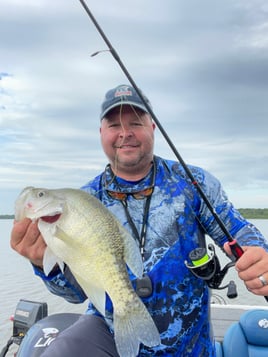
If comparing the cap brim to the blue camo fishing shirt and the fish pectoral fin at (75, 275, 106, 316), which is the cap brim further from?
the fish pectoral fin at (75, 275, 106, 316)

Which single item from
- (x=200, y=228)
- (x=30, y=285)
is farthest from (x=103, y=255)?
(x=30, y=285)

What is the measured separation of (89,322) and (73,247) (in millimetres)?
1308

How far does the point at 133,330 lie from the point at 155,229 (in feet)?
3.41

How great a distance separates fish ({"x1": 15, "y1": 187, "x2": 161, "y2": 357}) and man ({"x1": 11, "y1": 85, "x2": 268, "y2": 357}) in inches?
26.8

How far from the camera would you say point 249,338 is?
3.89 metres

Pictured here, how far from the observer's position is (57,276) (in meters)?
2.91

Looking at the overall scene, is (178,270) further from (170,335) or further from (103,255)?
(103,255)

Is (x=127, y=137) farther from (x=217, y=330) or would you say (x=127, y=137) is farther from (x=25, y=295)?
(x=25, y=295)

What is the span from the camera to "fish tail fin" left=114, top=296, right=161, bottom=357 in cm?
233

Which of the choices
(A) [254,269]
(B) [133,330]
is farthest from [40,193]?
(A) [254,269]

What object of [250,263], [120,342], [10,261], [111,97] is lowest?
[10,261]

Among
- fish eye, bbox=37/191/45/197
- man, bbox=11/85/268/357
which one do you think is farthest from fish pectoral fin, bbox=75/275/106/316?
man, bbox=11/85/268/357

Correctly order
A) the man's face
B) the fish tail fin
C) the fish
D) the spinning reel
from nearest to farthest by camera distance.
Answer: the fish < the fish tail fin < the spinning reel < the man's face

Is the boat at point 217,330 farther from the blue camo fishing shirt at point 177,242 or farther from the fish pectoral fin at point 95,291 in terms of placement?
the fish pectoral fin at point 95,291
